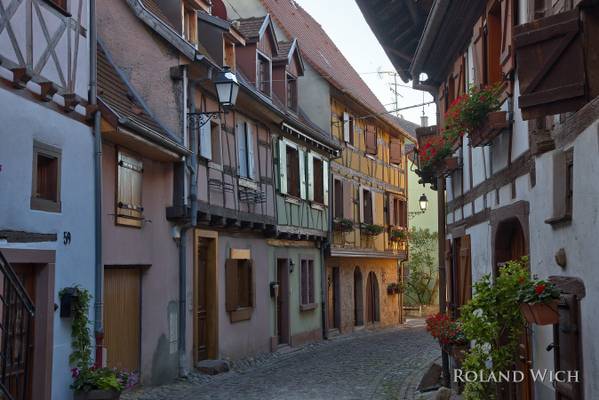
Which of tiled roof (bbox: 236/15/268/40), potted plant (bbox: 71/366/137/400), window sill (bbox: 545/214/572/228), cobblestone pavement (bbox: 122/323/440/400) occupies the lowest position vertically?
cobblestone pavement (bbox: 122/323/440/400)

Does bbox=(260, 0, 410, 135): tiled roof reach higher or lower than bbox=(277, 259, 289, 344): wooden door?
higher

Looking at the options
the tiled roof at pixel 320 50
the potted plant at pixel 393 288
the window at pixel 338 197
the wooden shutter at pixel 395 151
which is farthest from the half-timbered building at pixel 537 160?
the wooden shutter at pixel 395 151

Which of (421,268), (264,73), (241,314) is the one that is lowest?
(241,314)

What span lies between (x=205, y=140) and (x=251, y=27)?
199 inches

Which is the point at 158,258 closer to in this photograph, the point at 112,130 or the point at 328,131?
the point at 112,130

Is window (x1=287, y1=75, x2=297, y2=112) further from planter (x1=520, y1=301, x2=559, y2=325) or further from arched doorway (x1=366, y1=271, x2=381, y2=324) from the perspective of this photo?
planter (x1=520, y1=301, x2=559, y2=325)

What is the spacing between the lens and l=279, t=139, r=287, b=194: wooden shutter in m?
19.1

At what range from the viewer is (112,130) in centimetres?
1059

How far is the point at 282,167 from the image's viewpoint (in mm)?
19219

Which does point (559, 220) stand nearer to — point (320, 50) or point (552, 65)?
point (552, 65)

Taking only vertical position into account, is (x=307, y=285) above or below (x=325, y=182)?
below

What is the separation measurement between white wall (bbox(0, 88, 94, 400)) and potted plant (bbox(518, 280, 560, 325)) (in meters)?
5.04

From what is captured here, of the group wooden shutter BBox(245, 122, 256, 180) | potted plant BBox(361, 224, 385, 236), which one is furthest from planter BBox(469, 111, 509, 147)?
potted plant BBox(361, 224, 385, 236)

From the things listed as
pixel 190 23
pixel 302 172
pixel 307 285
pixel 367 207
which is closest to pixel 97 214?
pixel 190 23
